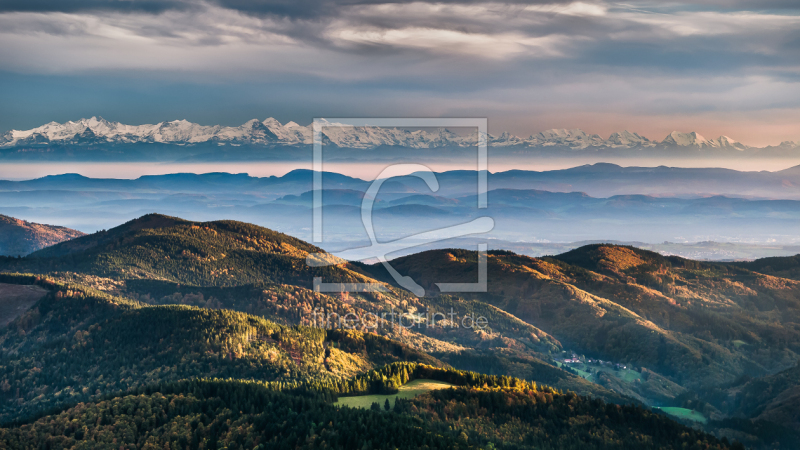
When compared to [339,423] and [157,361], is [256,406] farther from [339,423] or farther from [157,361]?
[157,361]

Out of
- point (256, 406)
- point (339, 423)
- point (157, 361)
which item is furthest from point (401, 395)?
point (157, 361)

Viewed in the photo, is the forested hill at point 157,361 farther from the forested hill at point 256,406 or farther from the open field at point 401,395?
the open field at point 401,395

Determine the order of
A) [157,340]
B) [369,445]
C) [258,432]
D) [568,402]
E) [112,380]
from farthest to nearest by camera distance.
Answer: [157,340], [112,380], [568,402], [258,432], [369,445]

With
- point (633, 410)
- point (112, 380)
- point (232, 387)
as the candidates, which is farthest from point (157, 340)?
point (633, 410)

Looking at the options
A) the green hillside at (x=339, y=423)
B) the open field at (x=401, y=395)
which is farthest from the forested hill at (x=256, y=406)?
the open field at (x=401, y=395)

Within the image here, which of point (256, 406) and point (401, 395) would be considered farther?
point (401, 395)

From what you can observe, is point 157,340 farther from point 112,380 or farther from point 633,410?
point 633,410

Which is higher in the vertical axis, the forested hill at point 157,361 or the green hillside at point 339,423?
the green hillside at point 339,423

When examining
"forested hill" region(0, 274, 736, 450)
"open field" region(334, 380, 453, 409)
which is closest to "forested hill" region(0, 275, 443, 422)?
"forested hill" region(0, 274, 736, 450)
